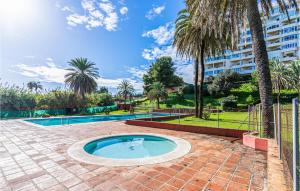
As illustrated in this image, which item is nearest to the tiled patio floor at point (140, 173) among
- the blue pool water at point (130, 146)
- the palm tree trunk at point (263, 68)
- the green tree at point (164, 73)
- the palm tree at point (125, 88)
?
the palm tree trunk at point (263, 68)

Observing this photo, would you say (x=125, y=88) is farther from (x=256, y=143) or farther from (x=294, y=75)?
(x=256, y=143)

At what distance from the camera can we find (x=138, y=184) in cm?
367

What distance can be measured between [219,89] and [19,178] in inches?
1462

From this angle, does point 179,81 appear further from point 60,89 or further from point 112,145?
point 112,145

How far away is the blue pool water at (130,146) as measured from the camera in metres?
7.22

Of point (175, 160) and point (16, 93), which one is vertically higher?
point (16, 93)

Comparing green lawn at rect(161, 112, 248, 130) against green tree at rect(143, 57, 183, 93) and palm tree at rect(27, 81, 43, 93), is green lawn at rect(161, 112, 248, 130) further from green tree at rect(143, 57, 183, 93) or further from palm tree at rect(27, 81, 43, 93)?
palm tree at rect(27, 81, 43, 93)

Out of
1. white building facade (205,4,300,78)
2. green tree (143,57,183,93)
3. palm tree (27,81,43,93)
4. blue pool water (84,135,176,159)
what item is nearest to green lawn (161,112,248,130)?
blue pool water (84,135,176,159)

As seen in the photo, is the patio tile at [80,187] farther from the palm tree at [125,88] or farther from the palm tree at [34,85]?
the palm tree at [34,85]

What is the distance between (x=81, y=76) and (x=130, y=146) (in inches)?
975

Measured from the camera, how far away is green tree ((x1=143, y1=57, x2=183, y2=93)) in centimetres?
4506

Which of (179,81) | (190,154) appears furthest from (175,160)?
(179,81)

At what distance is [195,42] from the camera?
1397 cm

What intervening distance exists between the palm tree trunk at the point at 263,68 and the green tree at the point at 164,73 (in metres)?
38.4
